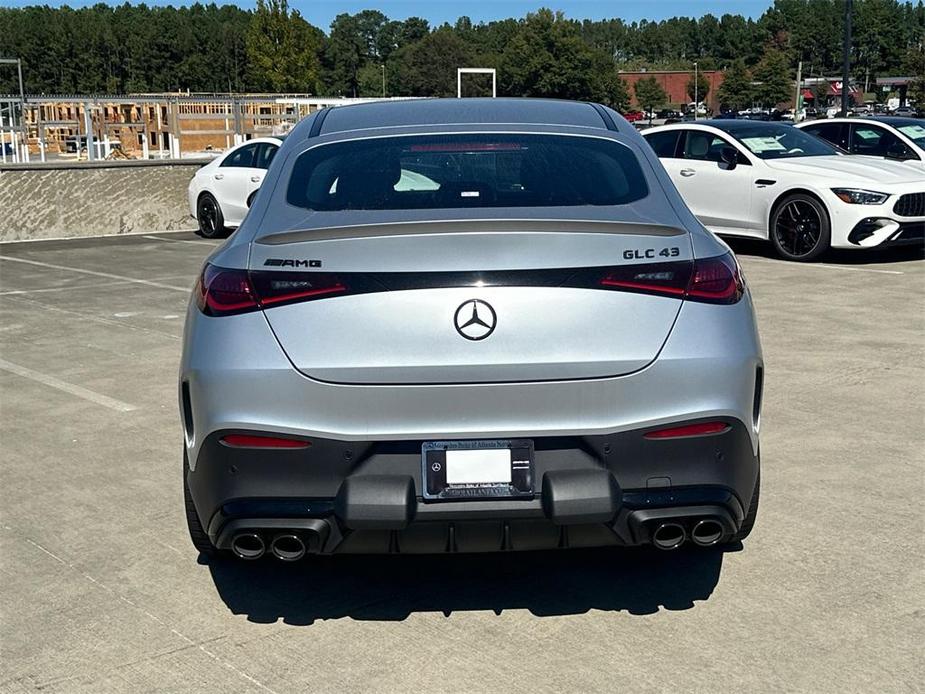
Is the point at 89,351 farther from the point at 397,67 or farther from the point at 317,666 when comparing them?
the point at 397,67

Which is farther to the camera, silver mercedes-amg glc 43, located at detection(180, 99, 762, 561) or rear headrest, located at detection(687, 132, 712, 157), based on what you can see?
rear headrest, located at detection(687, 132, 712, 157)

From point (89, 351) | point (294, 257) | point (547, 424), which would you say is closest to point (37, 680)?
point (294, 257)

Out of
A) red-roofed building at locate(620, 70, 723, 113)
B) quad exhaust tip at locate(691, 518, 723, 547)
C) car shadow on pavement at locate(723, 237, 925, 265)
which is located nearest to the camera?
quad exhaust tip at locate(691, 518, 723, 547)

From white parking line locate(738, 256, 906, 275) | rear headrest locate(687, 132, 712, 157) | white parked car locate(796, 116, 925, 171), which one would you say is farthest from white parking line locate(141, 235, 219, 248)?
white parked car locate(796, 116, 925, 171)

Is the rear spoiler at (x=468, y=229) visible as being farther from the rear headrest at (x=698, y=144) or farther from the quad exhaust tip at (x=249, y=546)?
the rear headrest at (x=698, y=144)

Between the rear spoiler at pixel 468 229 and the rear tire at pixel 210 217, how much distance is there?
1337 cm

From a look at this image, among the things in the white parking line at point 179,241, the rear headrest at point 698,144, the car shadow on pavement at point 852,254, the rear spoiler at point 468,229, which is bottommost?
the white parking line at point 179,241

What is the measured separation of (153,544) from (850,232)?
981 cm

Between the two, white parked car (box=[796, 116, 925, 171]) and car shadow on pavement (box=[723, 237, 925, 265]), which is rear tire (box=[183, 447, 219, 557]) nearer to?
car shadow on pavement (box=[723, 237, 925, 265])

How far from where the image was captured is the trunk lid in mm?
Result: 3225

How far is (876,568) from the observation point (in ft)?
→ 13.5

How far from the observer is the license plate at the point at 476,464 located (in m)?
3.29

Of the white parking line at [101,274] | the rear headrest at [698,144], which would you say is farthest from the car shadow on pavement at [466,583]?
the rear headrest at [698,144]

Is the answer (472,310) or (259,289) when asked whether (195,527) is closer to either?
(259,289)
